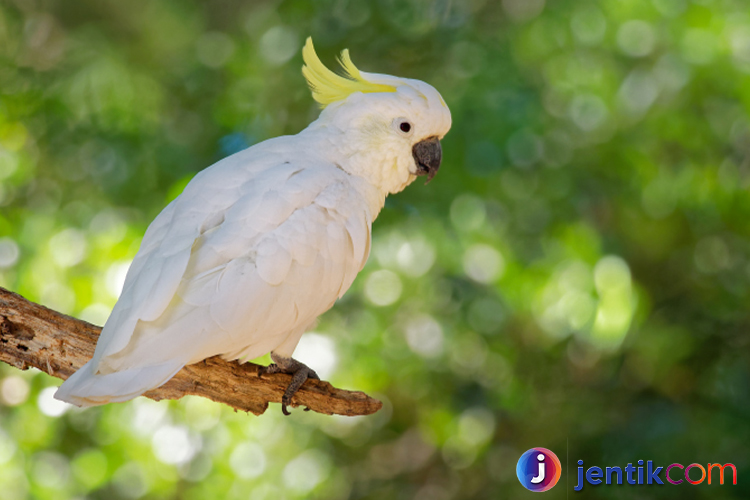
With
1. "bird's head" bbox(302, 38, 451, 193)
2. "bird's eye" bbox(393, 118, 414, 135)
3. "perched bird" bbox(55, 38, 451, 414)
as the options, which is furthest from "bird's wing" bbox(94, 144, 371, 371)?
"bird's eye" bbox(393, 118, 414, 135)

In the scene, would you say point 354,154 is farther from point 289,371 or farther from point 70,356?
point 70,356

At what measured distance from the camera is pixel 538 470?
266cm

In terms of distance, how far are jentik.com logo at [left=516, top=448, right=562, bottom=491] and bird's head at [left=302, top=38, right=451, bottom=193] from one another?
141 cm

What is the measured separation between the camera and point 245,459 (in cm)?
269

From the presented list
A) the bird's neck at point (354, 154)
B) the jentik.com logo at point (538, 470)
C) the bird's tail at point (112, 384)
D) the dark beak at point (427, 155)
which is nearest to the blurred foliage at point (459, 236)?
the jentik.com logo at point (538, 470)

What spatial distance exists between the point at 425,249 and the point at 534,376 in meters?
0.87

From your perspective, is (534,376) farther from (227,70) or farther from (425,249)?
(227,70)

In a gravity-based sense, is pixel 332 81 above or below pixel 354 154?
→ above

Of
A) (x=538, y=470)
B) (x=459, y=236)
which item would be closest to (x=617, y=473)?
(x=538, y=470)

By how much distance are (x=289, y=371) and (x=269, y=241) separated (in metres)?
0.47

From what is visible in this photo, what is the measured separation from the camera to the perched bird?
4.62ft

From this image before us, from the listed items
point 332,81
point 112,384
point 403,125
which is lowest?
point 112,384

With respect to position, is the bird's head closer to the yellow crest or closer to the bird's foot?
the yellow crest

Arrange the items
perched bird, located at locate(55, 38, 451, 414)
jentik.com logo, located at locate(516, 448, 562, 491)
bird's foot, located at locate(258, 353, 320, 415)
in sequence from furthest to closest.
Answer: jentik.com logo, located at locate(516, 448, 562, 491) → bird's foot, located at locate(258, 353, 320, 415) → perched bird, located at locate(55, 38, 451, 414)
